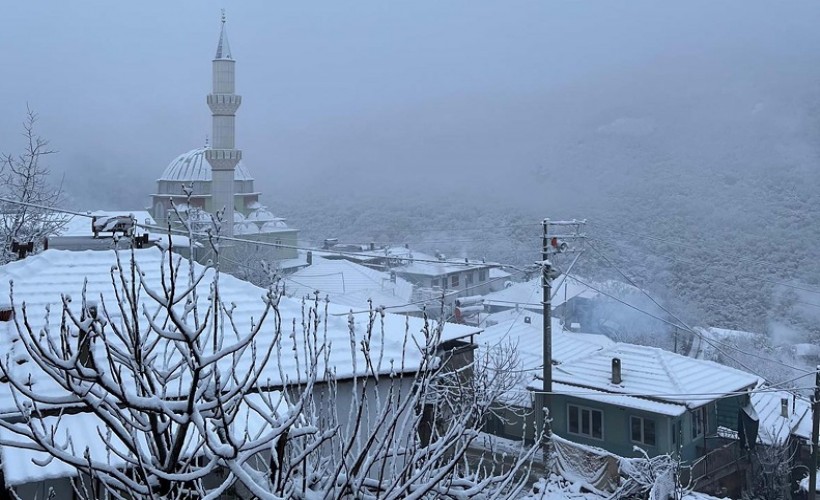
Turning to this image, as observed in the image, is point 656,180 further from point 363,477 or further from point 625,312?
point 363,477

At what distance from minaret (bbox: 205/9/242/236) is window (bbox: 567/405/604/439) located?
27864mm

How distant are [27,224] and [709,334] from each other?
33480 millimetres

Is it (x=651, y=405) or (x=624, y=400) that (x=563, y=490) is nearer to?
(x=651, y=405)

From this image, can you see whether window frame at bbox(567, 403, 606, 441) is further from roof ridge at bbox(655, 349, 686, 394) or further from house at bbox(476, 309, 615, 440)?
roof ridge at bbox(655, 349, 686, 394)

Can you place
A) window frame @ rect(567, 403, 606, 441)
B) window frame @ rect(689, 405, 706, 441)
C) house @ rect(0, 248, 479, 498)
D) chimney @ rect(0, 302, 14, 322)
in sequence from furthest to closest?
window frame @ rect(567, 403, 606, 441)
window frame @ rect(689, 405, 706, 441)
chimney @ rect(0, 302, 14, 322)
house @ rect(0, 248, 479, 498)

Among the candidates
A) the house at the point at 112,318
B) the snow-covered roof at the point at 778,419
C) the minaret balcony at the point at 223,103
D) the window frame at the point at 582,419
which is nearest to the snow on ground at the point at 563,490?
the house at the point at 112,318

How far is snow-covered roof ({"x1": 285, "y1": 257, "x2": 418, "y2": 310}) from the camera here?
122ft

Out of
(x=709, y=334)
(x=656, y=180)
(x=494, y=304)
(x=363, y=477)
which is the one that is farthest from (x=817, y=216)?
(x=363, y=477)

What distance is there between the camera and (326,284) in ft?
131

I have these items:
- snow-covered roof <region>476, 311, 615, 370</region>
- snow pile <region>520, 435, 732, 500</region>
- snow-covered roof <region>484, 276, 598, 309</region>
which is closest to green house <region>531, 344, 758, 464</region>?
snow-covered roof <region>476, 311, 615, 370</region>

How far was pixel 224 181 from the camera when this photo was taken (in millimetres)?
41875

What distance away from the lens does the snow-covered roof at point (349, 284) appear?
37034 mm

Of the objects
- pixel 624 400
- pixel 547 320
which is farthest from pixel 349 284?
pixel 547 320

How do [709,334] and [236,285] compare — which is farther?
[709,334]
